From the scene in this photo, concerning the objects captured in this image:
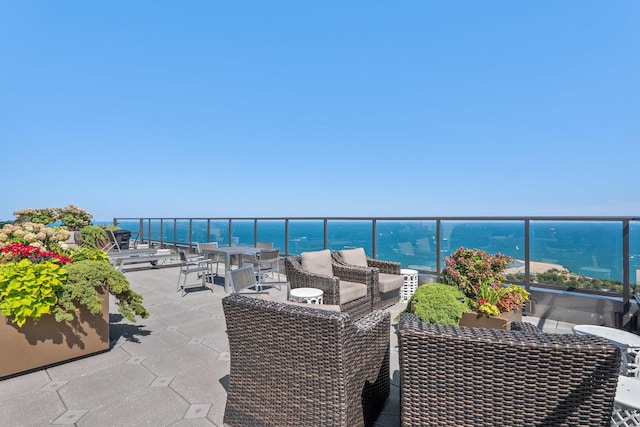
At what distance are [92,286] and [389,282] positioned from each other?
3.55 metres

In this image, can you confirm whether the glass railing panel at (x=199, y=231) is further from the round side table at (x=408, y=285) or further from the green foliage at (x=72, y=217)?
the round side table at (x=408, y=285)

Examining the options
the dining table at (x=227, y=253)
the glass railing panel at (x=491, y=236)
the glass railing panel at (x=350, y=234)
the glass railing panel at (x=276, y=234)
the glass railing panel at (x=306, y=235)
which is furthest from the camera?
the glass railing panel at (x=276, y=234)

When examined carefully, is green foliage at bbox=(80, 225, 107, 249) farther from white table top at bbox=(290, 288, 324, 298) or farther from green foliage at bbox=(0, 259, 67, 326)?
white table top at bbox=(290, 288, 324, 298)

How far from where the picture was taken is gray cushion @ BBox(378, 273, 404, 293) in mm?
4254

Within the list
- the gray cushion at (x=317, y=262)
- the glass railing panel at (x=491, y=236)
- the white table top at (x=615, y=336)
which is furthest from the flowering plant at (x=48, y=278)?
the glass railing panel at (x=491, y=236)

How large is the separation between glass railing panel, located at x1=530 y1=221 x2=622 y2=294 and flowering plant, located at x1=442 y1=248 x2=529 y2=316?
1.98 meters

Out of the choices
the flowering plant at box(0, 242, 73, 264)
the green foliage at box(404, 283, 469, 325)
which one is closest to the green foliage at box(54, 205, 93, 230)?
the flowering plant at box(0, 242, 73, 264)

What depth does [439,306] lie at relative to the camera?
2156 millimetres

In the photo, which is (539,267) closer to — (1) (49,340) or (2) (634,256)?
(2) (634,256)

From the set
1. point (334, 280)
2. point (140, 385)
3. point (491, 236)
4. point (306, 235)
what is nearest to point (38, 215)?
point (306, 235)

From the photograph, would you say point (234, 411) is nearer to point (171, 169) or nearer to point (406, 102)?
point (406, 102)

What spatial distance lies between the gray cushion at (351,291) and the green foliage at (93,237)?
6775mm

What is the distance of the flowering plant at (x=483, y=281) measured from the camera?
2393 mm

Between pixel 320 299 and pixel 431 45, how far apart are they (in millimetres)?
11305
